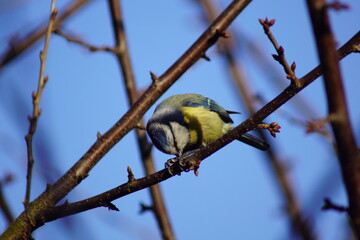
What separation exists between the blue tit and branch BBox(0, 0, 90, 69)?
1274 mm

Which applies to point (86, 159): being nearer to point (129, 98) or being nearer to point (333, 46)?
point (129, 98)

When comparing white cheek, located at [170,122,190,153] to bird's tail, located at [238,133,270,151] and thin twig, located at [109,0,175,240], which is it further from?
bird's tail, located at [238,133,270,151]

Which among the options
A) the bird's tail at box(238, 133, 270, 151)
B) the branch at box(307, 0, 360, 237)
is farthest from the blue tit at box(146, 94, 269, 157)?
the branch at box(307, 0, 360, 237)

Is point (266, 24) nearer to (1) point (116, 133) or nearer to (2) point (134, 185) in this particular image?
(2) point (134, 185)

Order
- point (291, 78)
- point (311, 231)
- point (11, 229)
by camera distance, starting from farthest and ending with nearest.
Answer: point (11, 229) < point (291, 78) < point (311, 231)

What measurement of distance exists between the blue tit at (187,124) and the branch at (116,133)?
65 cm

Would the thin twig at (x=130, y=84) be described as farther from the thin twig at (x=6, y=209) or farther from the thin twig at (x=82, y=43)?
the thin twig at (x=6, y=209)

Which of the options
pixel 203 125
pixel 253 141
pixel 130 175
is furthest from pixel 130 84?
pixel 130 175

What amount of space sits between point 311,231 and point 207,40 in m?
1.79

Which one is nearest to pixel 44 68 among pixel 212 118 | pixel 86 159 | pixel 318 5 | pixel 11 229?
pixel 86 159

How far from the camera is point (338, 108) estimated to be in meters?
0.90

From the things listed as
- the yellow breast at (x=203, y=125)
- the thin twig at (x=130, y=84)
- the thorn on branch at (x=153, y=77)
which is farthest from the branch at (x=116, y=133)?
the yellow breast at (x=203, y=125)

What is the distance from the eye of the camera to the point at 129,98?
3.75m

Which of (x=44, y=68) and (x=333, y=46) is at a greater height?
(x=44, y=68)
